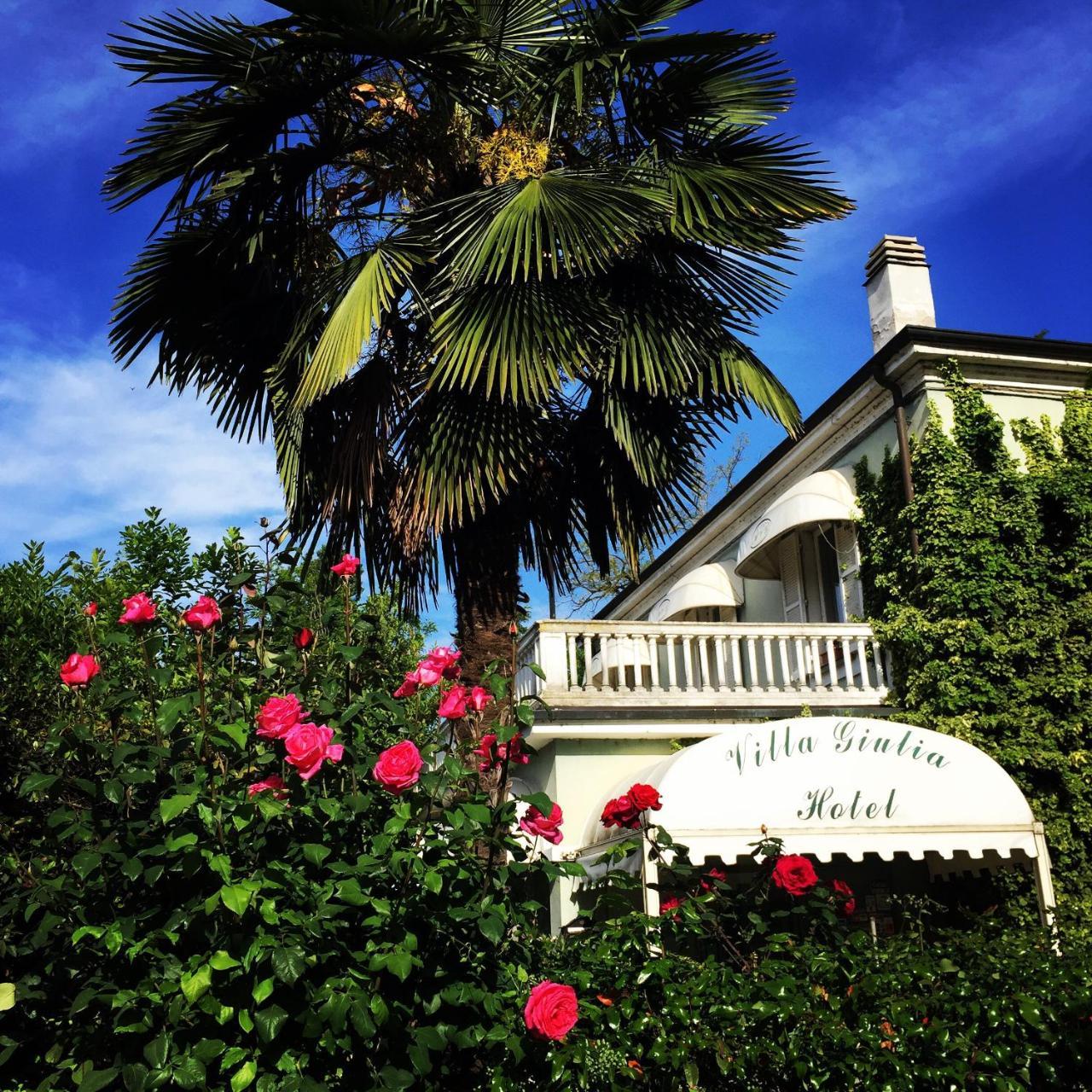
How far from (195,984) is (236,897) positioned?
1.30 feet

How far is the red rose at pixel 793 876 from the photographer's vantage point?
655 centimetres

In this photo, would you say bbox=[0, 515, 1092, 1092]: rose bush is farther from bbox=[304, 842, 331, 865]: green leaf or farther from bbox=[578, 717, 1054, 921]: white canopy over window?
bbox=[578, 717, 1054, 921]: white canopy over window

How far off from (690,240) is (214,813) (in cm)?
724

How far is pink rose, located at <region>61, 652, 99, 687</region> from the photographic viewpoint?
13.8 ft

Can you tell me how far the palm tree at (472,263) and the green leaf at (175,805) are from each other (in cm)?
501

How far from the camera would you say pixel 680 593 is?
66.9ft

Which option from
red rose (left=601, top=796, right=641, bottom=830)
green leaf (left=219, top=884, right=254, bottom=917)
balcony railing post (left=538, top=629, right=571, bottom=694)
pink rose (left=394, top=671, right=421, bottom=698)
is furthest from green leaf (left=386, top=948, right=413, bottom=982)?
balcony railing post (left=538, top=629, right=571, bottom=694)

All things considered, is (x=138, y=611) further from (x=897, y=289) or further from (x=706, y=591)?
(x=706, y=591)

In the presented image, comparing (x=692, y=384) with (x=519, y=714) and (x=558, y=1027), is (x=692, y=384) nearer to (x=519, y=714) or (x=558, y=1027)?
(x=519, y=714)

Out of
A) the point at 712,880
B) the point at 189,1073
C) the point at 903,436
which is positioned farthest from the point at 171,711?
the point at 903,436

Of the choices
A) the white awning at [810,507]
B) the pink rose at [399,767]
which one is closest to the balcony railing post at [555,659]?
the white awning at [810,507]

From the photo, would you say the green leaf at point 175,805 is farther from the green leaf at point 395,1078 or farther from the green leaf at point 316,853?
the green leaf at point 395,1078

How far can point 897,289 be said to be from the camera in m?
16.4

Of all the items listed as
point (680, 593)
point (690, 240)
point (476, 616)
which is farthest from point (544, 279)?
point (680, 593)
